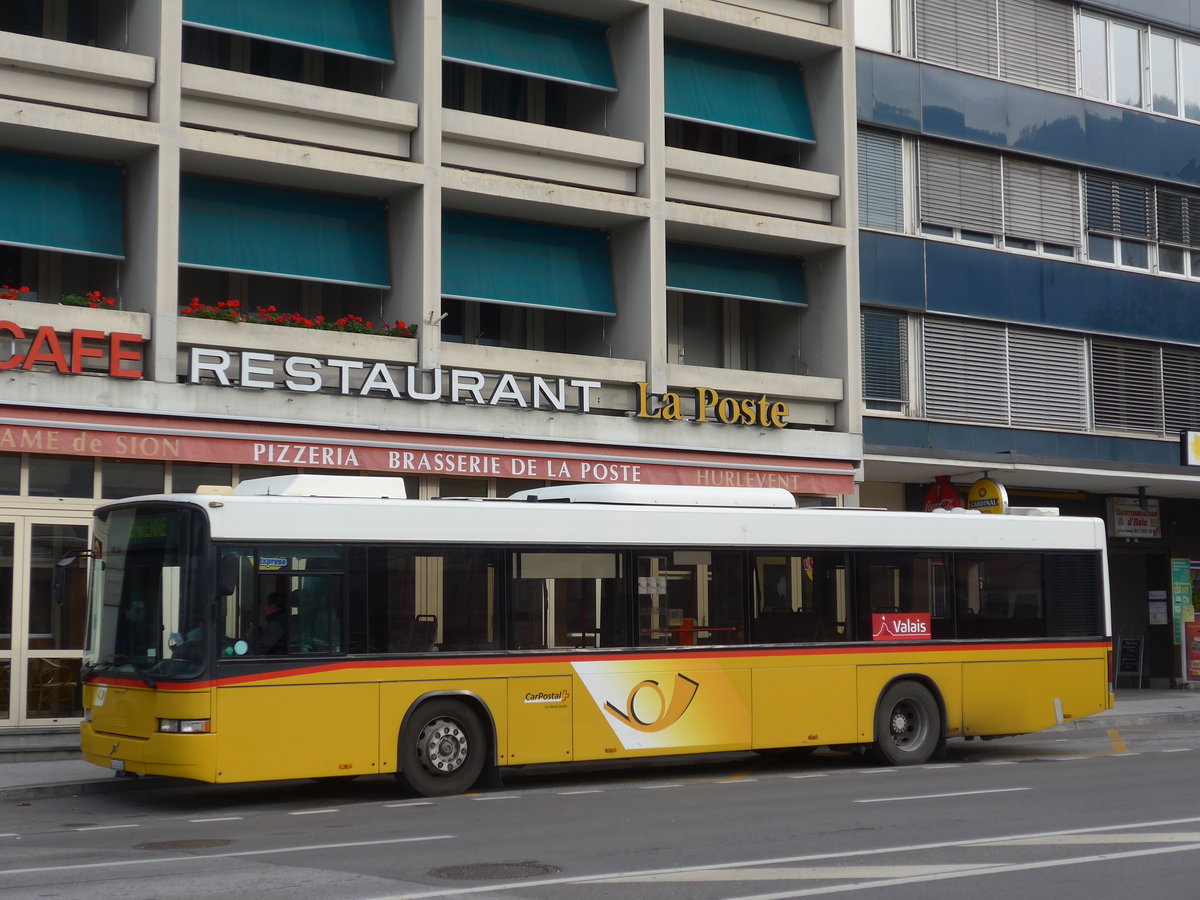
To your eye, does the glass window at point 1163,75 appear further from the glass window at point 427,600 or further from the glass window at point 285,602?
the glass window at point 285,602

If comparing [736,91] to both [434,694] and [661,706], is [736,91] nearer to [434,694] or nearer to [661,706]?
[661,706]

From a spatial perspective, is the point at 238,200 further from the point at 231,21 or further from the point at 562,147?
the point at 562,147

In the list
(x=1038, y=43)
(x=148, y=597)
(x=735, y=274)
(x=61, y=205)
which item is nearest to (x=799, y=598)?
(x=148, y=597)

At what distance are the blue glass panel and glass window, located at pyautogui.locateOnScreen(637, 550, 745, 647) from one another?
38.2 ft

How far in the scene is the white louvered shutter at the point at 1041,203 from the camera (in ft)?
97.0

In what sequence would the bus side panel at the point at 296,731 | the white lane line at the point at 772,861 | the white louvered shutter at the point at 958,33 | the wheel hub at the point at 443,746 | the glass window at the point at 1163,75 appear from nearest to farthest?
the white lane line at the point at 772,861, the bus side panel at the point at 296,731, the wheel hub at the point at 443,746, the white louvered shutter at the point at 958,33, the glass window at the point at 1163,75

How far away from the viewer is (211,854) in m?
11.1

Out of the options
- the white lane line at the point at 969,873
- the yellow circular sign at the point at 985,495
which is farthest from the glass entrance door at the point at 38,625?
the yellow circular sign at the point at 985,495

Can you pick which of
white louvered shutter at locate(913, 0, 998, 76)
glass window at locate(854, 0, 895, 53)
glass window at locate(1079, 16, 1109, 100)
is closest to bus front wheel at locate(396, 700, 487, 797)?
glass window at locate(854, 0, 895, 53)

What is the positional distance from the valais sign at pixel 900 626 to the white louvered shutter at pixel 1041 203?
43.0ft

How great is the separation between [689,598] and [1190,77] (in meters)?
21.7

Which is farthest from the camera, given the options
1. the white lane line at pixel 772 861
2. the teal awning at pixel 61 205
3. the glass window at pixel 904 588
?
the teal awning at pixel 61 205

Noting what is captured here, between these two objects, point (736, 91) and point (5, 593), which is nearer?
point (5, 593)

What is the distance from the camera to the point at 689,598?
664 inches
